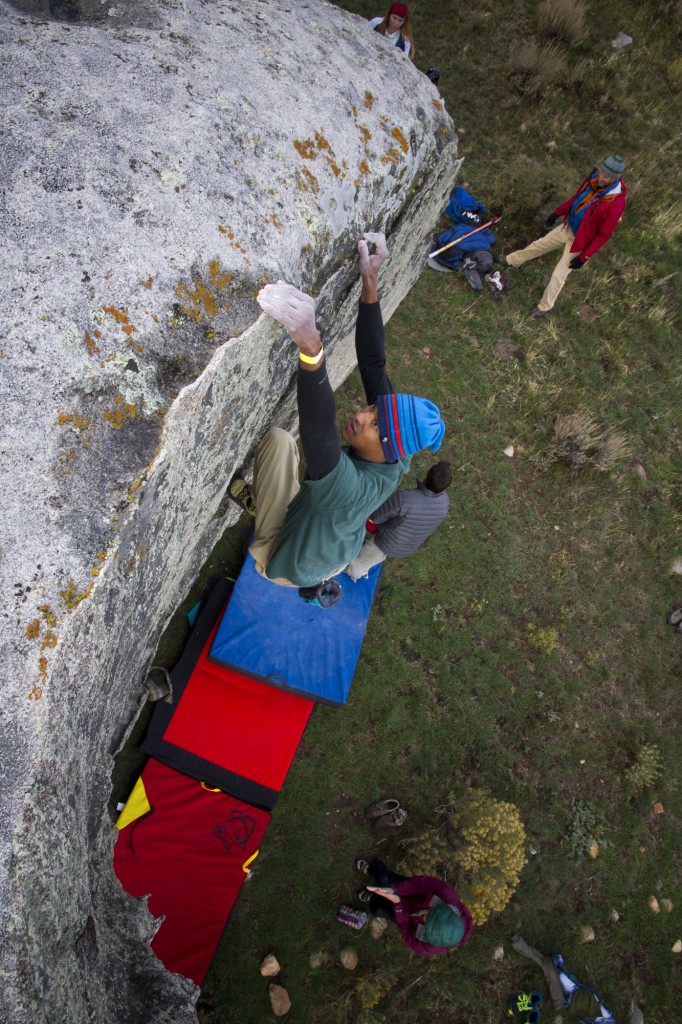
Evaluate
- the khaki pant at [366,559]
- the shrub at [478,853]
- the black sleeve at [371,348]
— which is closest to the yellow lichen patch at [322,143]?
the black sleeve at [371,348]

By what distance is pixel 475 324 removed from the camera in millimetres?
7828

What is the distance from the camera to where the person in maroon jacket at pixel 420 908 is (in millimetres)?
4824

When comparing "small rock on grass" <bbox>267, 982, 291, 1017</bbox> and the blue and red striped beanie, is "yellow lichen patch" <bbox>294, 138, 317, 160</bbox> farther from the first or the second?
"small rock on grass" <bbox>267, 982, 291, 1017</bbox>

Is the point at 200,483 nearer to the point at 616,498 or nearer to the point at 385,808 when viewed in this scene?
the point at 385,808

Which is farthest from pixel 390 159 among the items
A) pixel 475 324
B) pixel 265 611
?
pixel 475 324

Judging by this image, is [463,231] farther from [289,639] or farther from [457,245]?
[289,639]

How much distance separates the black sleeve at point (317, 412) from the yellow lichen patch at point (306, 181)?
88 centimetres

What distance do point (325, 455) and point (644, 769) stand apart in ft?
18.6

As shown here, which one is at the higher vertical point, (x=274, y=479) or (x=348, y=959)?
(x=274, y=479)

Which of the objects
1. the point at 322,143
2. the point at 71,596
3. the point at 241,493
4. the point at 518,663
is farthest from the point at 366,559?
the point at 71,596

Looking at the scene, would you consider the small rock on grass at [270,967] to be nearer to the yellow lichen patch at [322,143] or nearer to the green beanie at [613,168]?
the yellow lichen patch at [322,143]

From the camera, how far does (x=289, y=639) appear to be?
5660 millimetres

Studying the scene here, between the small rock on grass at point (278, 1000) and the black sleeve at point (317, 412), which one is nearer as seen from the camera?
the black sleeve at point (317, 412)

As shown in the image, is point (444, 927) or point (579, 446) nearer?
point (444, 927)
